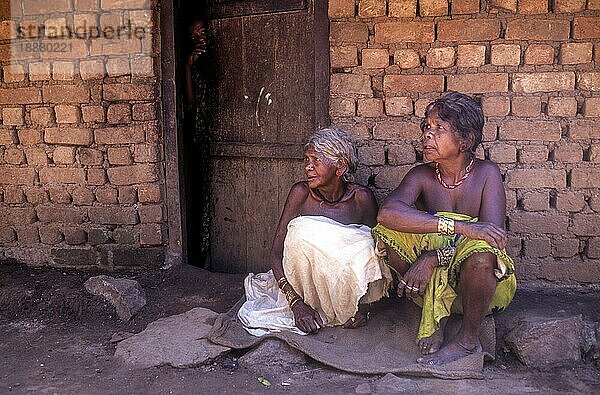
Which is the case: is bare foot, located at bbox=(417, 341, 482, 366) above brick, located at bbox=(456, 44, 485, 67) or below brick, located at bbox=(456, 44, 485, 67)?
below

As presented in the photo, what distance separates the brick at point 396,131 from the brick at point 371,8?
2.14ft

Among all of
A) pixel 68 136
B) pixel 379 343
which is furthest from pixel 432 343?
pixel 68 136

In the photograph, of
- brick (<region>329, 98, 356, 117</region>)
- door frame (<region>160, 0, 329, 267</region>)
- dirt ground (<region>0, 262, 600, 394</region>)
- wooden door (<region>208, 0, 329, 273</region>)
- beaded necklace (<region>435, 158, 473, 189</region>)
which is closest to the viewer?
dirt ground (<region>0, 262, 600, 394</region>)

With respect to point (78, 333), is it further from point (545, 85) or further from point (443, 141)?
point (545, 85)

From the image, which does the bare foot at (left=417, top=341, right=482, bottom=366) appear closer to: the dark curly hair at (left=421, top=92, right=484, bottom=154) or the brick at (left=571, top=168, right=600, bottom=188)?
the dark curly hair at (left=421, top=92, right=484, bottom=154)

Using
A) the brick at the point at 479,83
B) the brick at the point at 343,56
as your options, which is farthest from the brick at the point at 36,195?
the brick at the point at 479,83

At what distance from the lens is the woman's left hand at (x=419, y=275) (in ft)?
11.0

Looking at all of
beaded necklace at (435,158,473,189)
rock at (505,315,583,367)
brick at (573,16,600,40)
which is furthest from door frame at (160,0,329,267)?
rock at (505,315,583,367)

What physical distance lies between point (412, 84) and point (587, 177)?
116 centimetres

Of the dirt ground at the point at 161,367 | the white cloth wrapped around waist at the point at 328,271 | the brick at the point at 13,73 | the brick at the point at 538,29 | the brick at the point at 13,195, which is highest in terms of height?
the brick at the point at 538,29

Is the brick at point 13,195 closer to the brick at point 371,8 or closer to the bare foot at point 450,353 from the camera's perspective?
the brick at point 371,8

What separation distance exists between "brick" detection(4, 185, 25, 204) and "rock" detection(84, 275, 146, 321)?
39.1 inches

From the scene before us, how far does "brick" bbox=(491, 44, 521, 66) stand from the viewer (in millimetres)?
4012

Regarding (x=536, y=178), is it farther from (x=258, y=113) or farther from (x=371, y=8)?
(x=258, y=113)
